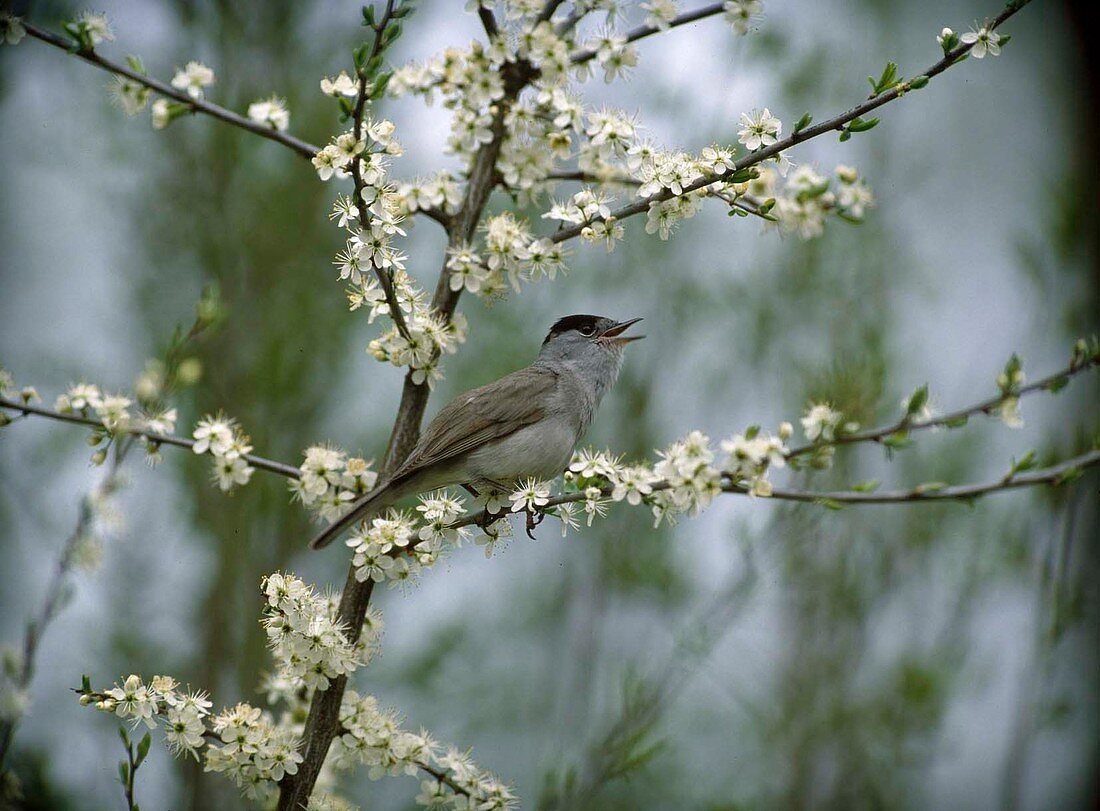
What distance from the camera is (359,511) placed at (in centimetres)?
290

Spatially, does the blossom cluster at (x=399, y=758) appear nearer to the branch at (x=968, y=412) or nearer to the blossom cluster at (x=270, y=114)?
the branch at (x=968, y=412)

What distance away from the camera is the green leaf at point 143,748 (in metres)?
2.30

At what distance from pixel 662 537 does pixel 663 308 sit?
4.16 ft

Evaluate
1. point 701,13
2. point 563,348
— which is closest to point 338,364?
point 563,348

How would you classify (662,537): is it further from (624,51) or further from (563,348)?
(624,51)

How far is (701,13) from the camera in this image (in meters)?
2.81

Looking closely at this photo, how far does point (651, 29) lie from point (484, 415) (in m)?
1.37

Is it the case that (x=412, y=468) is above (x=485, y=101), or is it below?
below

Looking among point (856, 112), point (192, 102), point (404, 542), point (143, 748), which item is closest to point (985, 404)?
point (856, 112)

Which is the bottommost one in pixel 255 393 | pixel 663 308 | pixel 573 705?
pixel 573 705

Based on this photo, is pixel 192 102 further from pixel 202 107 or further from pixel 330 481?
pixel 330 481

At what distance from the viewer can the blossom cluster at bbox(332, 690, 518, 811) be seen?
275 centimetres

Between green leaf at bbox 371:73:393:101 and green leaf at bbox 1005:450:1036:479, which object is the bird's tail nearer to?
green leaf at bbox 371:73:393:101

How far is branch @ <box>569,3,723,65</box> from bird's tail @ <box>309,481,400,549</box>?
132 cm
